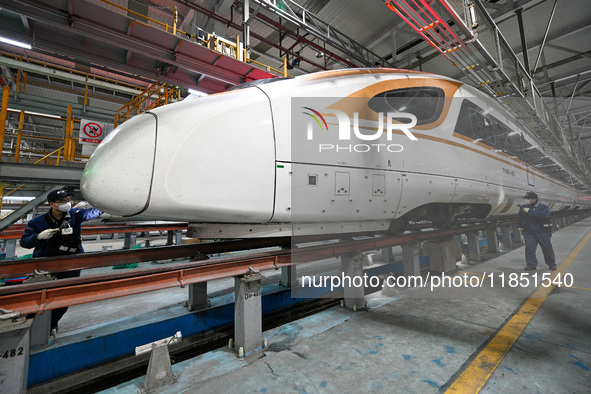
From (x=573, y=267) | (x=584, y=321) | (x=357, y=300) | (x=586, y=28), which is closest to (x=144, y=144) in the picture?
(x=357, y=300)

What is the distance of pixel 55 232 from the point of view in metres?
2.62

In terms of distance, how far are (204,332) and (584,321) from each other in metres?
3.95

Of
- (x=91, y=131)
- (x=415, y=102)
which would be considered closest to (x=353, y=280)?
(x=415, y=102)

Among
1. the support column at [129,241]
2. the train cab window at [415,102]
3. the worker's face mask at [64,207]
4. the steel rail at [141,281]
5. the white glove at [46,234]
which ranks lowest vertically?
the support column at [129,241]

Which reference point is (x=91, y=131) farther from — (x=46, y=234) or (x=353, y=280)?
(x=353, y=280)

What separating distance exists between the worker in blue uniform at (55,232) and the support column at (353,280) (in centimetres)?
270

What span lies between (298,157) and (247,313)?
1403 millimetres

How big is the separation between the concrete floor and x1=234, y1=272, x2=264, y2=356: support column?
5.0 inches

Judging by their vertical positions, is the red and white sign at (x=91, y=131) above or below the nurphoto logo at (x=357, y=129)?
above

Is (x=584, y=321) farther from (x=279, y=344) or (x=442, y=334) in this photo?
(x=279, y=344)

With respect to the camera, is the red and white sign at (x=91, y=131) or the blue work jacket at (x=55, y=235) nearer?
the blue work jacket at (x=55, y=235)

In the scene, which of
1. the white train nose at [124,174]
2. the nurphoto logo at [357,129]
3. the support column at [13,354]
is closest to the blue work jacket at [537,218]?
the nurphoto logo at [357,129]

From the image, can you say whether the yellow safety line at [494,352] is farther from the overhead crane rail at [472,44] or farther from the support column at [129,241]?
the support column at [129,241]

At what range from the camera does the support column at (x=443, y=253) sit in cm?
443
